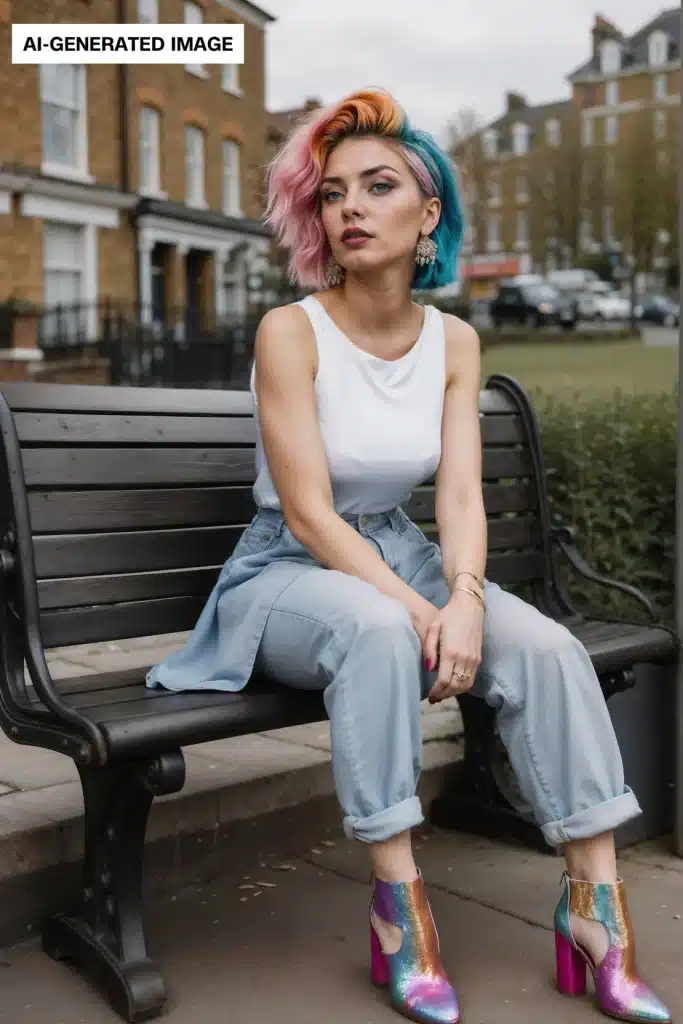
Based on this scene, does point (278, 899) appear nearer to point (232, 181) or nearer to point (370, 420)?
point (370, 420)

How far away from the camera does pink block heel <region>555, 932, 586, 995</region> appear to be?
2.48 m

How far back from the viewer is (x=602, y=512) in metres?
3.75

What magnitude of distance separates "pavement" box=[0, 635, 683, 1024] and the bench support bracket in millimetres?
53

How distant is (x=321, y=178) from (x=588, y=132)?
34.3 m

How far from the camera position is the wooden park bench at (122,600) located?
2381 millimetres

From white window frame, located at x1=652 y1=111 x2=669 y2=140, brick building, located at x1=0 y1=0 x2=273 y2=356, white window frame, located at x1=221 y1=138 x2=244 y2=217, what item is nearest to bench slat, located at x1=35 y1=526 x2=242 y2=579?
brick building, located at x1=0 y1=0 x2=273 y2=356

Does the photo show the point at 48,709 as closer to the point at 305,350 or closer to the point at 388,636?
the point at 388,636

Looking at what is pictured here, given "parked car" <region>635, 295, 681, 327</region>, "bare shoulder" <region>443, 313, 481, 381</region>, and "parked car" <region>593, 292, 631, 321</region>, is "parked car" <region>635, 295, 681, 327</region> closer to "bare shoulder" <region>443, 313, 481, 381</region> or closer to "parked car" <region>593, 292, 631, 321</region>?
"parked car" <region>593, 292, 631, 321</region>

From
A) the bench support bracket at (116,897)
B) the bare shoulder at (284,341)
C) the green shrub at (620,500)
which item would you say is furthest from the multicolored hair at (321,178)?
the bench support bracket at (116,897)

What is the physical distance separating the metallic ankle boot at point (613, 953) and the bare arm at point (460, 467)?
0.65 meters

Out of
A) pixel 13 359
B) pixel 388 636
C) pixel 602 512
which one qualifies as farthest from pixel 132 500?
pixel 13 359

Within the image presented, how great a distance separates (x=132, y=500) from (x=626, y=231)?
43559 mm

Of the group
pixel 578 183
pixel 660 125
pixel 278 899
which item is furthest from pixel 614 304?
pixel 278 899

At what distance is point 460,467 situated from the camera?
2.84m
